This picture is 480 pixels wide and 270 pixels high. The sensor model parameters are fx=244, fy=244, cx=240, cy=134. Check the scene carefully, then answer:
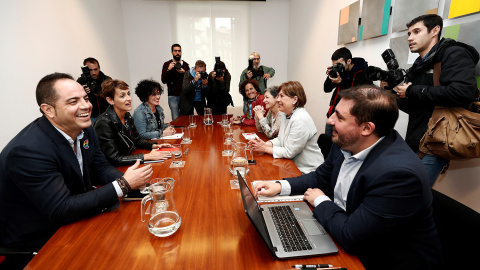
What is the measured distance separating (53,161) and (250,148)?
1.31 metres

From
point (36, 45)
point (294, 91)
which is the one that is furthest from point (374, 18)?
point (36, 45)

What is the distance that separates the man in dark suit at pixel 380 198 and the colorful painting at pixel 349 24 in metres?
2.99

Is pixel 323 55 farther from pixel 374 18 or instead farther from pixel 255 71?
pixel 374 18

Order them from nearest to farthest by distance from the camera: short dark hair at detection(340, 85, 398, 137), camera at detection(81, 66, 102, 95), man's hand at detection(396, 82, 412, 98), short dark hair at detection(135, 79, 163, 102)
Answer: short dark hair at detection(340, 85, 398, 137) → man's hand at detection(396, 82, 412, 98) → short dark hair at detection(135, 79, 163, 102) → camera at detection(81, 66, 102, 95)

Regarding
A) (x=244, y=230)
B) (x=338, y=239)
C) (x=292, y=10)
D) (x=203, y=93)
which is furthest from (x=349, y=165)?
(x=292, y=10)

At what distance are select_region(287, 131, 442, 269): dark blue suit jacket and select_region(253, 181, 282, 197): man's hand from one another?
0.29m

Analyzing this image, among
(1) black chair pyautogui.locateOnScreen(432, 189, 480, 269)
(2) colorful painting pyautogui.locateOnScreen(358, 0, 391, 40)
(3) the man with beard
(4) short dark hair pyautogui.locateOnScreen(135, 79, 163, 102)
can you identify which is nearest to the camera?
(1) black chair pyautogui.locateOnScreen(432, 189, 480, 269)

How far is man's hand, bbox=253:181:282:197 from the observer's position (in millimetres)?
1304

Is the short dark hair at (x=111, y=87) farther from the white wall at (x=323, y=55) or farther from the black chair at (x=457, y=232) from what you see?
the white wall at (x=323, y=55)

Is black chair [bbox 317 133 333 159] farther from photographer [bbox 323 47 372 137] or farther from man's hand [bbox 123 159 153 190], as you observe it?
man's hand [bbox 123 159 153 190]

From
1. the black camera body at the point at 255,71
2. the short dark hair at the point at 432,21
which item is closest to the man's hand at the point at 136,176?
the short dark hair at the point at 432,21

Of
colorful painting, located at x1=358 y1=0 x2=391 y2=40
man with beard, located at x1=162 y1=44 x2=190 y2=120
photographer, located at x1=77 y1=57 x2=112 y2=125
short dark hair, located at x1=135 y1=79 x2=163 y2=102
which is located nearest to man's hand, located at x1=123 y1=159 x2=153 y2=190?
short dark hair, located at x1=135 y1=79 x2=163 y2=102

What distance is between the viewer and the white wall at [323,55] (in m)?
2.06

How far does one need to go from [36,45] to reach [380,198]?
4.12m
